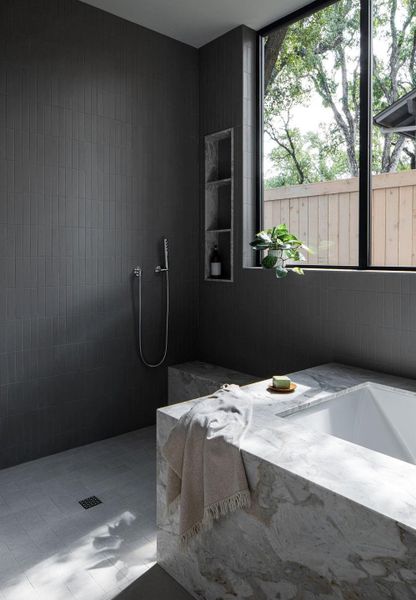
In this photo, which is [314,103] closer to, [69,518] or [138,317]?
[138,317]

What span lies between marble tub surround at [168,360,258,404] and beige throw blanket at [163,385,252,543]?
1321mm

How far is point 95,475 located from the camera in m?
2.68

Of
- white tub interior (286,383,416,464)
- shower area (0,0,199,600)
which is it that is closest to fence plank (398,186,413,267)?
white tub interior (286,383,416,464)

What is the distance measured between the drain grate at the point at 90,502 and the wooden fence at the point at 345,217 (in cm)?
190

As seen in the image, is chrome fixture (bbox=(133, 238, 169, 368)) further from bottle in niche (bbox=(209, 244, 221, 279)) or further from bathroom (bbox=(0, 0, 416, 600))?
bottle in niche (bbox=(209, 244, 221, 279))

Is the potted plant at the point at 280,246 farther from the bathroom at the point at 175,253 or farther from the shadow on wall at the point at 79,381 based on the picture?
the shadow on wall at the point at 79,381

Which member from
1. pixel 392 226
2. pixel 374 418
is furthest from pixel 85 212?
pixel 374 418

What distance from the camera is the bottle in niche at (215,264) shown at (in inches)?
139

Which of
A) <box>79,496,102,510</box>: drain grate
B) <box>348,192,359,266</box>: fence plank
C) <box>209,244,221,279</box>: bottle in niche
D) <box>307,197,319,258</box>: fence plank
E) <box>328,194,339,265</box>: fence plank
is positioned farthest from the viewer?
<box>209,244,221,279</box>: bottle in niche

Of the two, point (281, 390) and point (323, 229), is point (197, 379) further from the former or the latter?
point (323, 229)

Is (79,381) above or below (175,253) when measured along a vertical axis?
below

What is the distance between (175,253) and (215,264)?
0.31 m

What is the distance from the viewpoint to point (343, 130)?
2857 mm

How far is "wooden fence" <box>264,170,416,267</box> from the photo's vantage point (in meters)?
2.61
